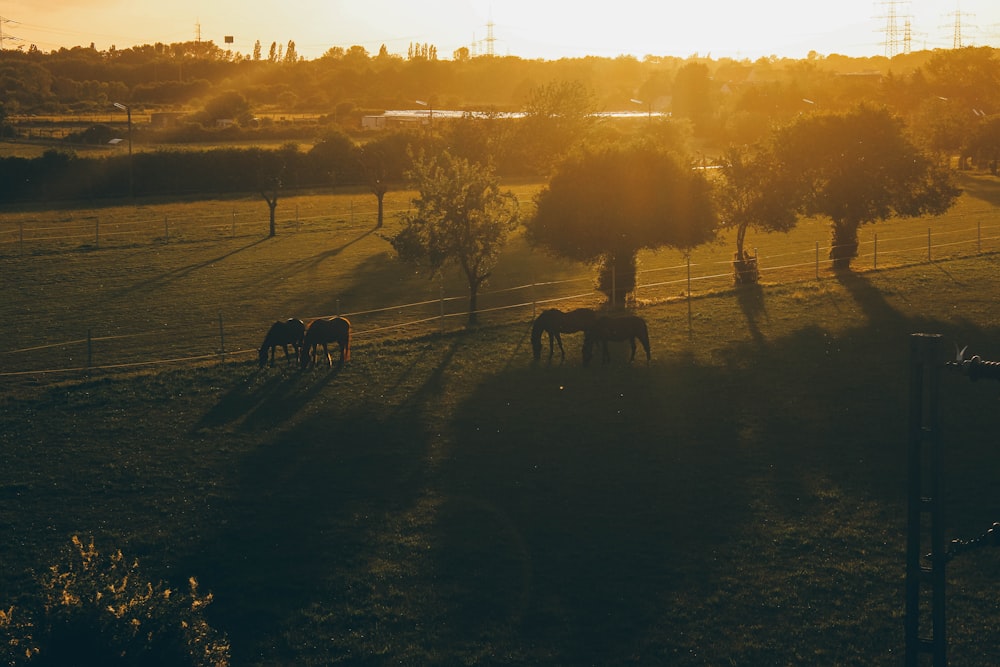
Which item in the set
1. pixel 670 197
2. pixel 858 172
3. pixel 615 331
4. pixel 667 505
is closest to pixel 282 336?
pixel 615 331

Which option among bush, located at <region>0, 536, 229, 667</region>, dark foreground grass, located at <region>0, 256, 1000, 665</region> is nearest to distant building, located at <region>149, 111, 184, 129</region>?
dark foreground grass, located at <region>0, 256, 1000, 665</region>

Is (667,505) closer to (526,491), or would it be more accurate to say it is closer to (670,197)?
(526,491)

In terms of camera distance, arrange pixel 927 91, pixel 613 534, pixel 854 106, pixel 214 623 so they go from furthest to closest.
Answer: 1. pixel 927 91
2. pixel 854 106
3. pixel 613 534
4. pixel 214 623

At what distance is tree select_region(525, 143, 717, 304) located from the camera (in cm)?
3344

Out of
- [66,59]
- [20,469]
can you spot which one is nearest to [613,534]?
[20,469]

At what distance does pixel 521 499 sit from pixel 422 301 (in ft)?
62.6

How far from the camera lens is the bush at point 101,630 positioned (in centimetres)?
885

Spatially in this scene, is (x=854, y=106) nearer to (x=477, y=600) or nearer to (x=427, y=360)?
(x=427, y=360)

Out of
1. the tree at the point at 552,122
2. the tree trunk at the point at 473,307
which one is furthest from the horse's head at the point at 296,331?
the tree at the point at 552,122

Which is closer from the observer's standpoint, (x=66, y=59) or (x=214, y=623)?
(x=214, y=623)

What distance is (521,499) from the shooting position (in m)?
17.0

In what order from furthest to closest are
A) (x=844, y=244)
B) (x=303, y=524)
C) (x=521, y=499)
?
(x=844, y=244)
(x=521, y=499)
(x=303, y=524)

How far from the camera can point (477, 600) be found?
1365cm

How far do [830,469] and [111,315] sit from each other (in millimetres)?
23570
